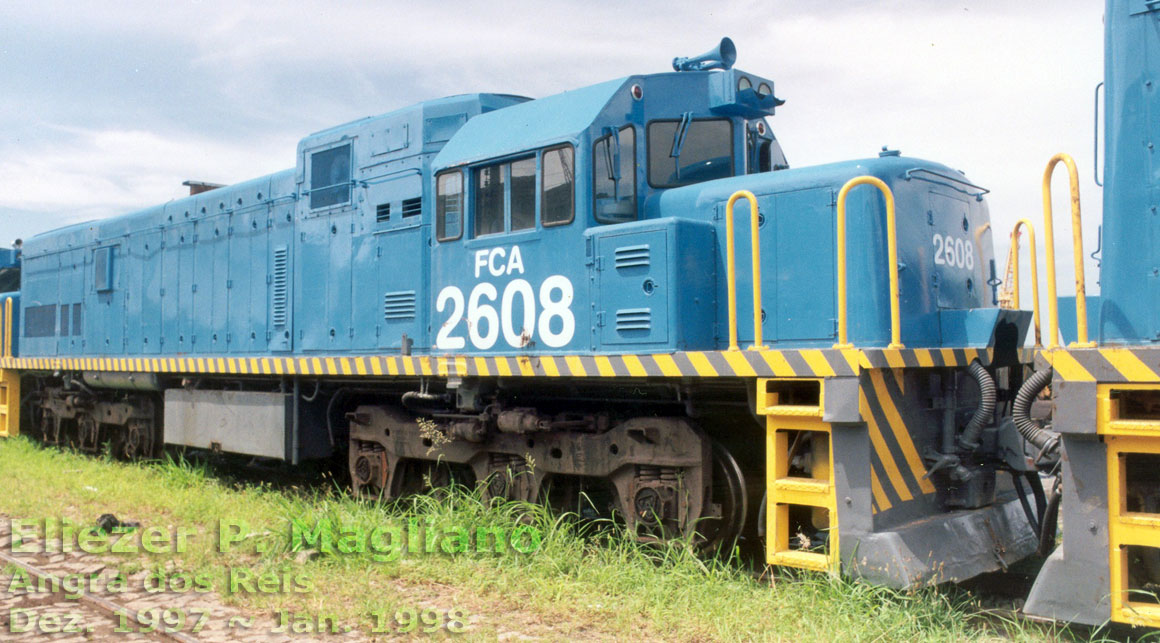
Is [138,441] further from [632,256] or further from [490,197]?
[632,256]

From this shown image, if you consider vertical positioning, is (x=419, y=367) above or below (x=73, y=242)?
below

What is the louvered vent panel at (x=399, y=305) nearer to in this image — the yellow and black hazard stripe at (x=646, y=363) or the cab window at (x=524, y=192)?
the yellow and black hazard stripe at (x=646, y=363)

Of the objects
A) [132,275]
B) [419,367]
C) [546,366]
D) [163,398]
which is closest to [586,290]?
[546,366]

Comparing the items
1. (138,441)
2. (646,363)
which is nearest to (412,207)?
(646,363)

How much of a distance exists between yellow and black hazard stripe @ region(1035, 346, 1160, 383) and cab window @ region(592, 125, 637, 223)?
295cm

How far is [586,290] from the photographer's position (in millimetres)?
6402

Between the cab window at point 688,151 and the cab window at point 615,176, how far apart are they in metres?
0.17

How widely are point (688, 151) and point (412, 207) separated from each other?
101 inches

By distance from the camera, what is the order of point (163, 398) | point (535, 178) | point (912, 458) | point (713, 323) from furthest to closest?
point (163, 398), point (535, 178), point (713, 323), point (912, 458)

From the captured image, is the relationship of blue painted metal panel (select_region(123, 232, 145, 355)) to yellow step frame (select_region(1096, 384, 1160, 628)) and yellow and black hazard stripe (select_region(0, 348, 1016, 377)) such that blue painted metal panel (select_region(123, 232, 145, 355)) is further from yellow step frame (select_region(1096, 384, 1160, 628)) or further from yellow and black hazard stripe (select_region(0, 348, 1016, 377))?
yellow step frame (select_region(1096, 384, 1160, 628))

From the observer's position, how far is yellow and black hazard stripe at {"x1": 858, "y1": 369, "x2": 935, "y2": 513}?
17.2 ft

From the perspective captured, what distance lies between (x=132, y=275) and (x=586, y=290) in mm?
8591

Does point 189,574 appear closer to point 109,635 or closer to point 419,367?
point 109,635

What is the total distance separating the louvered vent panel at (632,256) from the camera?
6039mm
